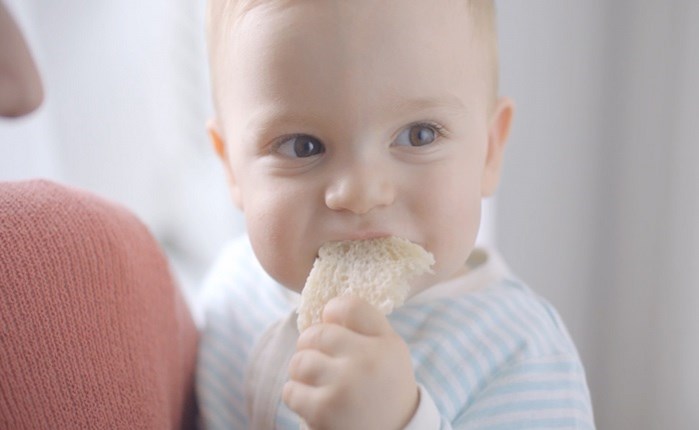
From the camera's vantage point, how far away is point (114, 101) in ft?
5.60

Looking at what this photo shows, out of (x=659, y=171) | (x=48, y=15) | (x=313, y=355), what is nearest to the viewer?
(x=313, y=355)

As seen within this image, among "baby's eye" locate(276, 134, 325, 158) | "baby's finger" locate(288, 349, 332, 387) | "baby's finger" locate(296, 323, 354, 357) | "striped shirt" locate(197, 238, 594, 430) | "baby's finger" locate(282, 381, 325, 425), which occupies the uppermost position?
"baby's eye" locate(276, 134, 325, 158)

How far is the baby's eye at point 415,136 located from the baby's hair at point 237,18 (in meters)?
0.11

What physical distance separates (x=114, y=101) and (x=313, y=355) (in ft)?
4.26

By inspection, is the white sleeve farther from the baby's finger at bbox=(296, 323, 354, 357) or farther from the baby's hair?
the baby's hair

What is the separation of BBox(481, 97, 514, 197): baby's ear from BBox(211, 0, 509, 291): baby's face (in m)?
0.07

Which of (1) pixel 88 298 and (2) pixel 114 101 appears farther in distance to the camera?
(2) pixel 114 101

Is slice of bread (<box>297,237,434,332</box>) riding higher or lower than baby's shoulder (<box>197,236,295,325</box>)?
higher

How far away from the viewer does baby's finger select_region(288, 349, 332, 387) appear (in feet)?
1.85

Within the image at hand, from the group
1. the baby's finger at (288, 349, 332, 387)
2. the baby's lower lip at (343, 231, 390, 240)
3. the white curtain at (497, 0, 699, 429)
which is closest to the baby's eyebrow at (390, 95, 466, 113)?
the baby's lower lip at (343, 231, 390, 240)

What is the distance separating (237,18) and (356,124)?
0.52ft

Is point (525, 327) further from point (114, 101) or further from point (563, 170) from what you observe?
point (114, 101)

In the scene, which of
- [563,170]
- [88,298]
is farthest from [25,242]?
[563,170]

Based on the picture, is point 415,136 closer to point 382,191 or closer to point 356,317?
point 382,191
